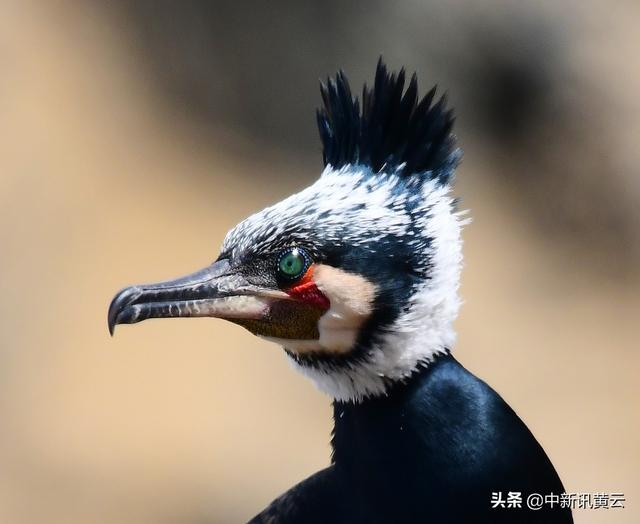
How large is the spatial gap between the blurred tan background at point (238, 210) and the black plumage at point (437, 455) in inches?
99.6

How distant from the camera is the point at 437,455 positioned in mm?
2041

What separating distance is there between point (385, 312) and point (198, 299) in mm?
370

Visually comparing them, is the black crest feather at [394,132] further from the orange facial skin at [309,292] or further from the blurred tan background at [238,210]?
the blurred tan background at [238,210]

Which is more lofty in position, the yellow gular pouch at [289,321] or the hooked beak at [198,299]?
the hooked beak at [198,299]

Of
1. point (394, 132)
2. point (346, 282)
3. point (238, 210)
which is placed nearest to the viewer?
point (346, 282)

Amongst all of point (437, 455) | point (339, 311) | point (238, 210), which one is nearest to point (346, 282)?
point (339, 311)

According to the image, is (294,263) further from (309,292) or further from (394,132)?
(394,132)

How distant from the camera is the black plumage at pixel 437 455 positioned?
204cm

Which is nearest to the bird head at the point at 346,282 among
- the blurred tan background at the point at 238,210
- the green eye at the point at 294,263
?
the green eye at the point at 294,263

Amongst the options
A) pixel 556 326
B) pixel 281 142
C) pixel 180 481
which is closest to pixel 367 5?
pixel 281 142

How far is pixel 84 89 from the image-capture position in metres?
5.84

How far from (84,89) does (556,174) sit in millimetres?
2771

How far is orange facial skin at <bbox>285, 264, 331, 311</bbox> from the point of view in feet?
6.44

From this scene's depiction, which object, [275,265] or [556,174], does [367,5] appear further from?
[275,265]
